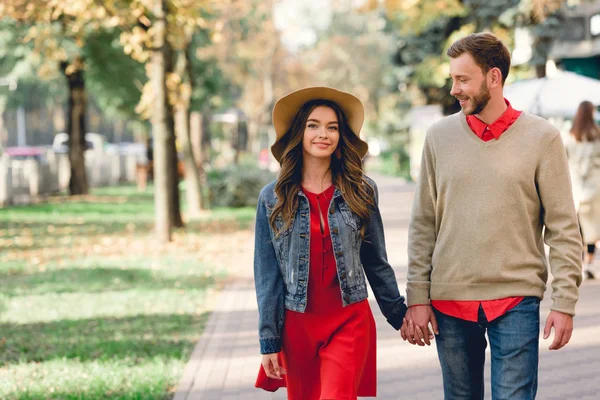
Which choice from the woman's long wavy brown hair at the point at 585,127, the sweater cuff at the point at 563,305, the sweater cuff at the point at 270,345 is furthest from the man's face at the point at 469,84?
the woman's long wavy brown hair at the point at 585,127

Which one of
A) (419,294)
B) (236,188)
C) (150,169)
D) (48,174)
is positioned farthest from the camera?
(150,169)

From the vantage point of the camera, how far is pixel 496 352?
344cm

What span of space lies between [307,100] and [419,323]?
3.51 ft

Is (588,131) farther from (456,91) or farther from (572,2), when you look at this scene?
(572,2)

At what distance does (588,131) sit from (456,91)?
278 inches

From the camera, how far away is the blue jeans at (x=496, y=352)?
3.35 m

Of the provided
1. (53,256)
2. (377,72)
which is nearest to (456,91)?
(53,256)

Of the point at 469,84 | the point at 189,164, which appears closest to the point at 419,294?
the point at 469,84

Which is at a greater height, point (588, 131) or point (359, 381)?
point (588, 131)

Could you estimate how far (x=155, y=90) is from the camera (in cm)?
1495

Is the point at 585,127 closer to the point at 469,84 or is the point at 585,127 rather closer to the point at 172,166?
the point at 469,84

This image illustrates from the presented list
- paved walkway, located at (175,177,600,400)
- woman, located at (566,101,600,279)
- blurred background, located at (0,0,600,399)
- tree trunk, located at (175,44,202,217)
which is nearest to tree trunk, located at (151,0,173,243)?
blurred background, located at (0,0,600,399)

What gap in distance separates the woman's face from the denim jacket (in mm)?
180

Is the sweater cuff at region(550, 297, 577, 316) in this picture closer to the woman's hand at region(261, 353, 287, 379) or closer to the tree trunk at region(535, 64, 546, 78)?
the woman's hand at region(261, 353, 287, 379)
